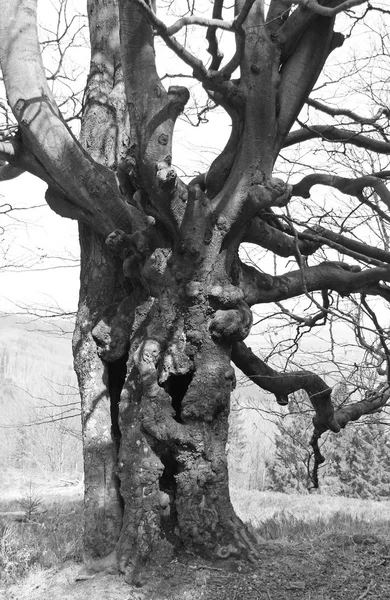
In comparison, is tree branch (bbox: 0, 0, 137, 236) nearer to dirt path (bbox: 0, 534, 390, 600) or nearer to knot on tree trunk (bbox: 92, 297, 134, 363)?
knot on tree trunk (bbox: 92, 297, 134, 363)

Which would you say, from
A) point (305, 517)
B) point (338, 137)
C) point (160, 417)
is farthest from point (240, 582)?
point (305, 517)

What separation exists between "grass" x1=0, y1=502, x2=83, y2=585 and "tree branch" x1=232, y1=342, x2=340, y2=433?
2.10 meters

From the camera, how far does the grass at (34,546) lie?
4.56 m

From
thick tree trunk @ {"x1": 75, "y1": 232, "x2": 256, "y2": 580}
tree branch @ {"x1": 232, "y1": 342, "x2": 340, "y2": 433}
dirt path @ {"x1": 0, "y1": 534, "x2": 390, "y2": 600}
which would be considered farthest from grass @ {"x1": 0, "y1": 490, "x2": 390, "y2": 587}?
tree branch @ {"x1": 232, "y1": 342, "x2": 340, "y2": 433}

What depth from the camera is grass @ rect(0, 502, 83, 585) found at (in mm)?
4562

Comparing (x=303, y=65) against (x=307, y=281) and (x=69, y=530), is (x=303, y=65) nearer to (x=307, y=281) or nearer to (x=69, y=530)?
(x=307, y=281)

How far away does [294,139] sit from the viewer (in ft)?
19.4

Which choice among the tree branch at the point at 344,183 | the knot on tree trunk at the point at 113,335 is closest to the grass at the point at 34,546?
the knot on tree trunk at the point at 113,335

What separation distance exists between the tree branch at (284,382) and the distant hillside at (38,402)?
90.5 inches

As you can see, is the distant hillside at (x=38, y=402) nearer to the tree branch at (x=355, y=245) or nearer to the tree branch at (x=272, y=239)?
the tree branch at (x=272, y=239)

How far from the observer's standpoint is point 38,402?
999 inches

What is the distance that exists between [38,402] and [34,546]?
821 inches

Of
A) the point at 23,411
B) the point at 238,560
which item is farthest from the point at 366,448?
the point at 23,411

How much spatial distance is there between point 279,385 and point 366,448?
500 inches
